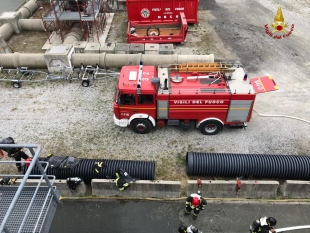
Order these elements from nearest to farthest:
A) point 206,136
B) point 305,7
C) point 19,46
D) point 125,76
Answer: point 125,76 → point 206,136 → point 19,46 → point 305,7

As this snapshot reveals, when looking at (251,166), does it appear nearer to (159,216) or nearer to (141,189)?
(159,216)

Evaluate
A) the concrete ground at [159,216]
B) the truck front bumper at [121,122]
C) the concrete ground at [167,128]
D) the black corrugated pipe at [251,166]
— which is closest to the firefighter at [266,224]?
the concrete ground at [159,216]

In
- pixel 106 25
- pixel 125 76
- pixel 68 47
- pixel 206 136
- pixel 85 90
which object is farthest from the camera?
pixel 106 25

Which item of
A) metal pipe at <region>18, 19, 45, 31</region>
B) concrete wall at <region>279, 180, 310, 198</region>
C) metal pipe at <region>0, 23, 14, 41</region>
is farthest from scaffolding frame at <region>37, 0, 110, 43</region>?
concrete wall at <region>279, 180, 310, 198</region>

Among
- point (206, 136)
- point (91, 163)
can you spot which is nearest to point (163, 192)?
point (91, 163)

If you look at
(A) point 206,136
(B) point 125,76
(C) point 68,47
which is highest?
(B) point 125,76

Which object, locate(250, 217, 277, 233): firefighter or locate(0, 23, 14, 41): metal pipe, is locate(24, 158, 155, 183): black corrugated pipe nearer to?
locate(250, 217, 277, 233): firefighter

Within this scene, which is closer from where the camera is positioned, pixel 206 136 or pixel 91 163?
pixel 91 163

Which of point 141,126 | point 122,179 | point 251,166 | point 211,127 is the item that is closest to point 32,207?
point 122,179

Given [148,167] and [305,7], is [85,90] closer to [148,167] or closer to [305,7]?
[148,167]
